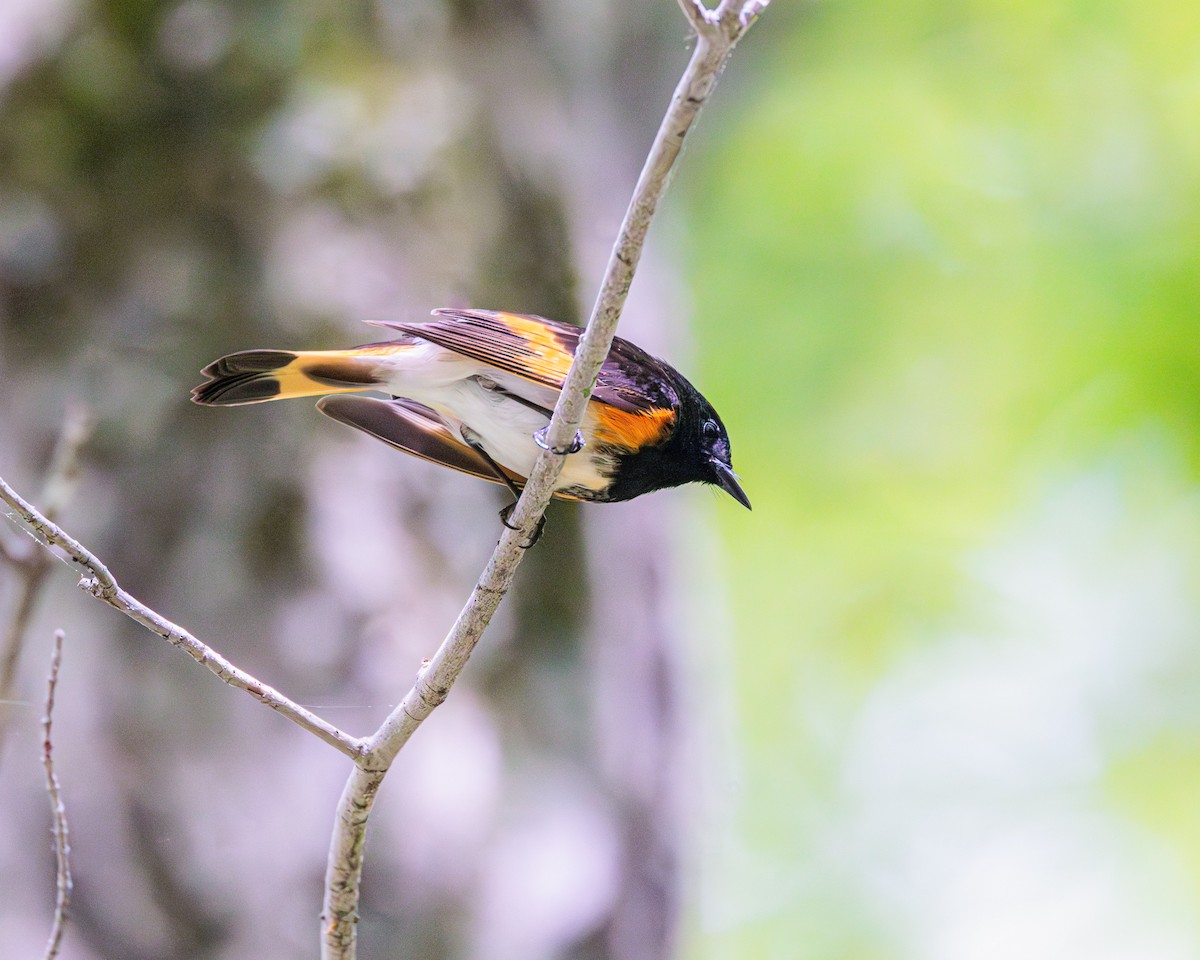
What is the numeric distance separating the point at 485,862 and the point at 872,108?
4.43 metres

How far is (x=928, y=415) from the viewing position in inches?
223

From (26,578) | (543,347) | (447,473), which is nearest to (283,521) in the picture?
(447,473)

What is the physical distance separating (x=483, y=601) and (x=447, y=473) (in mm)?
1388

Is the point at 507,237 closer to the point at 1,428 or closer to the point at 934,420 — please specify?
the point at 1,428

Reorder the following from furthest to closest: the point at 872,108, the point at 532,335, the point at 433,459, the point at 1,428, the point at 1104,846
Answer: the point at 872,108
the point at 1104,846
the point at 1,428
the point at 433,459
the point at 532,335

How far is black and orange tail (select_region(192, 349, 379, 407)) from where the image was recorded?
1.46 m

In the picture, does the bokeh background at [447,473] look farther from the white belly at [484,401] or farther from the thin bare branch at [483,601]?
the white belly at [484,401]

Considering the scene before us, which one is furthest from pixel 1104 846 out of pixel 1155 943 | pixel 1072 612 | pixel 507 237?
pixel 507 237

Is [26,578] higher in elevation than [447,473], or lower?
lower

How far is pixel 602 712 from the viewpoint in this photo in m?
2.76

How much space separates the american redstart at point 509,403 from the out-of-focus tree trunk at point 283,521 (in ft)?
2.03

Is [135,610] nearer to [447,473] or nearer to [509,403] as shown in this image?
[509,403]

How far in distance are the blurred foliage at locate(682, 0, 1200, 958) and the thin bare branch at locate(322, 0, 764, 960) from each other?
367 centimetres

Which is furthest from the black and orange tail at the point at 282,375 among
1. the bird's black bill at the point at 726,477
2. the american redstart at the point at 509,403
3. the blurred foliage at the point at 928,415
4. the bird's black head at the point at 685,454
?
the blurred foliage at the point at 928,415
